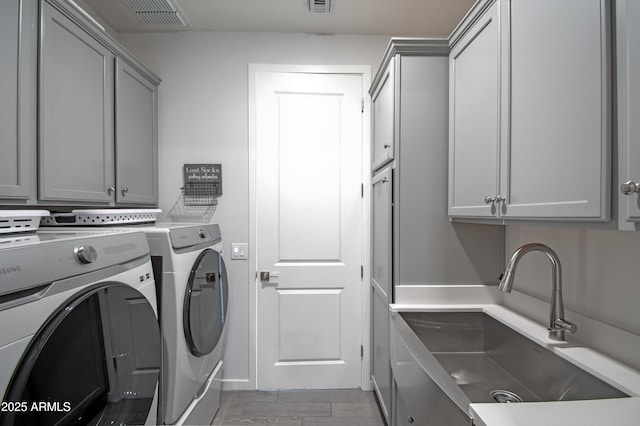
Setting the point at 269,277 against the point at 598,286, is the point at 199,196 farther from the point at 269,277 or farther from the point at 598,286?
the point at 598,286

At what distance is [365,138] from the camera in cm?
231

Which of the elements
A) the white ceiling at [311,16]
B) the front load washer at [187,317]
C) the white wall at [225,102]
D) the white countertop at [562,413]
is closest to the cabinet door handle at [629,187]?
the white countertop at [562,413]

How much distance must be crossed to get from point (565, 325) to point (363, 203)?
1.40 meters

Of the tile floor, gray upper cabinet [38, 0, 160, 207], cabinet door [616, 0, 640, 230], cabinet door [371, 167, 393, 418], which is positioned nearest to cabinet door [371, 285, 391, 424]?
cabinet door [371, 167, 393, 418]

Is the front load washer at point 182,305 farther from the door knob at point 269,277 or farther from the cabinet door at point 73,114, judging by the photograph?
the door knob at point 269,277

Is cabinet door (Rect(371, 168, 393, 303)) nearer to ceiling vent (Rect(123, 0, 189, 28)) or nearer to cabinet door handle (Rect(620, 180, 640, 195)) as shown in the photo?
cabinet door handle (Rect(620, 180, 640, 195))

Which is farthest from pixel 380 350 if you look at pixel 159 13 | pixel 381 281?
pixel 159 13

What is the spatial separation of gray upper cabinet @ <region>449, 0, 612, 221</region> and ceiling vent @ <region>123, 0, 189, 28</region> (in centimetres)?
177

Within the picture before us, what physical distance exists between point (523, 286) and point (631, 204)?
975mm

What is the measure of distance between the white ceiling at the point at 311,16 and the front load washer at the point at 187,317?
1.48 meters

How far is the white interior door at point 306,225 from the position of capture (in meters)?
2.28

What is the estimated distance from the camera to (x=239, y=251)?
2.28 m

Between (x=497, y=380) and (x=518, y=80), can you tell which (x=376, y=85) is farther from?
(x=497, y=380)

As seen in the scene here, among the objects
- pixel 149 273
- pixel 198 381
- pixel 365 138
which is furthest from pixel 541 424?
pixel 365 138
